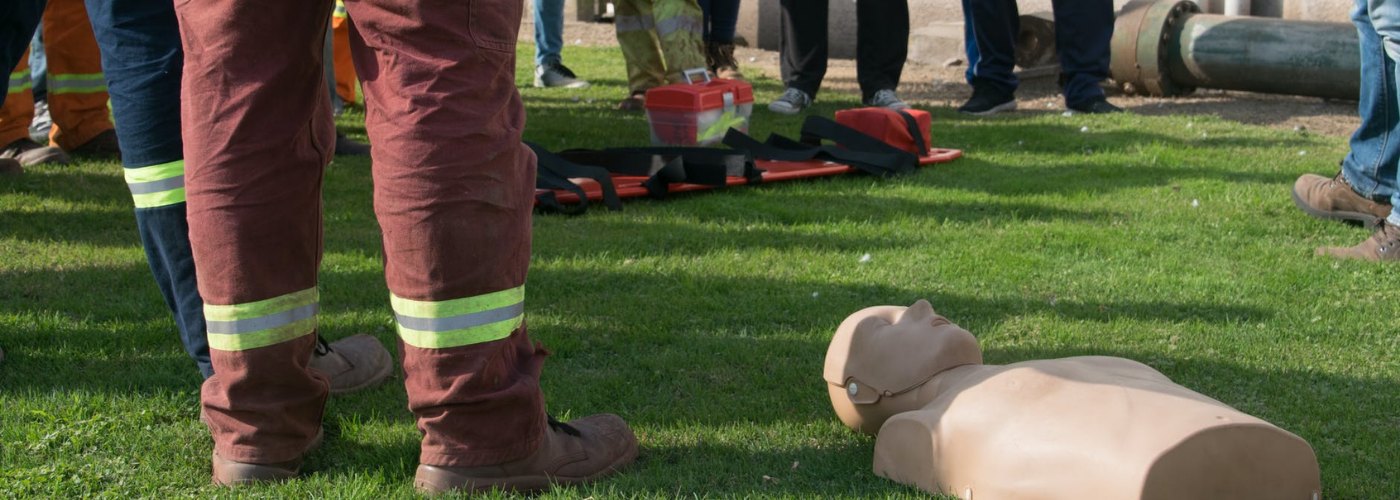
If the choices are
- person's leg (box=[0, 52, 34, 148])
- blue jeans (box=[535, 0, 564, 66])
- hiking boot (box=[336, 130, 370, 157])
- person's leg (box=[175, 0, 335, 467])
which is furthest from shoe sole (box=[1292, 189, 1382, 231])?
blue jeans (box=[535, 0, 564, 66])

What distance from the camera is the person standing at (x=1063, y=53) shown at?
7.36m

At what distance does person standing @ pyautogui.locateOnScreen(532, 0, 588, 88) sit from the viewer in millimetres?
9031

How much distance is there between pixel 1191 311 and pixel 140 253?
327 centimetres

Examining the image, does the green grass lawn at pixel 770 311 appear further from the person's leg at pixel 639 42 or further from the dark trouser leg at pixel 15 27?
the person's leg at pixel 639 42

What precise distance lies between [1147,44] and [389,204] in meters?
6.96

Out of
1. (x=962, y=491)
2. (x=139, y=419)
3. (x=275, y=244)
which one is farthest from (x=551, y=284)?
(x=962, y=491)

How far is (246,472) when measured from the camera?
6.96 feet

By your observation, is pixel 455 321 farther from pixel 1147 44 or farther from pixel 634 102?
pixel 1147 44

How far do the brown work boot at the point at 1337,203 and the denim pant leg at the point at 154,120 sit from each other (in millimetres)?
3843

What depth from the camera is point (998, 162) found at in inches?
220

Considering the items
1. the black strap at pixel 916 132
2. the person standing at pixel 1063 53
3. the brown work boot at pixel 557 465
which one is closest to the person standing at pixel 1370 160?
the black strap at pixel 916 132

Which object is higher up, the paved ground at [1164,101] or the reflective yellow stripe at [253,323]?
the reflective yellow stripe at [253,323]

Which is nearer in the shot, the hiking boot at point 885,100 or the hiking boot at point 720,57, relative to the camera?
the hiking boot at point 885,100

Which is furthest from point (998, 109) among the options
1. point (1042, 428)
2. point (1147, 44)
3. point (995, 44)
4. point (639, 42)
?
point (1042, 428)
